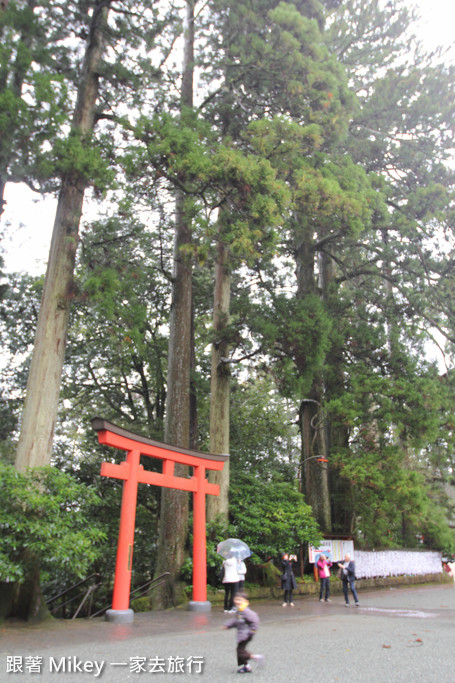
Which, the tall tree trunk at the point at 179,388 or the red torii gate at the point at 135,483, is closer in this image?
the red torii gate at the point at 135,483

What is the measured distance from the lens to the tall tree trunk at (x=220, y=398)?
11391 mm

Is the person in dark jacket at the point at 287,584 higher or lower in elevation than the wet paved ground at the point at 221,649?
higher

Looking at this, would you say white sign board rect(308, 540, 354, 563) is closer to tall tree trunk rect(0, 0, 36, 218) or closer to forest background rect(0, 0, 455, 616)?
forest background rect(0, 0, 455, 616)

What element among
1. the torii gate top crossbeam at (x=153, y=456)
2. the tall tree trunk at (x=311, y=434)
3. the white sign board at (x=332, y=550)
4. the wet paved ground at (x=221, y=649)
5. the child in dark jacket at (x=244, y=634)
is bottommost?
the wet paved ground at (x=221, y=649)

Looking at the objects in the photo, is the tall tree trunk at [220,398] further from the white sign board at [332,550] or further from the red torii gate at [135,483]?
the white sign board at [332,550]

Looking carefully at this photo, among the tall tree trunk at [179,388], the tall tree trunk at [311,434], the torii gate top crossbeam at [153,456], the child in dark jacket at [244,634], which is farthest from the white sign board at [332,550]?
the child in dark jacket at [244,634]

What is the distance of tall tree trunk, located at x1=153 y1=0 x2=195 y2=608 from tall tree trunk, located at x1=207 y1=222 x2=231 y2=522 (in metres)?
0.69

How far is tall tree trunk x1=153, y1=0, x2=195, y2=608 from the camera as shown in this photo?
1019 cm

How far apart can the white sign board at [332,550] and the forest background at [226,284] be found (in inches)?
34.2

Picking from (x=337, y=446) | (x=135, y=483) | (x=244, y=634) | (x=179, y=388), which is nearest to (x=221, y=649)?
(x=244, y=634)

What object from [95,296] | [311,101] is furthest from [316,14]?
[95,296]

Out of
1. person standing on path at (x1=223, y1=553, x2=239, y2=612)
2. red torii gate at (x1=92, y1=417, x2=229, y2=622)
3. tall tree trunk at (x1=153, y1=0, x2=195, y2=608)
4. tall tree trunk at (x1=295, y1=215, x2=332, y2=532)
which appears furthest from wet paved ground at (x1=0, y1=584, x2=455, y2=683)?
tall tree trunk at (x1=295, y1=215, x2=332, y2=532)
